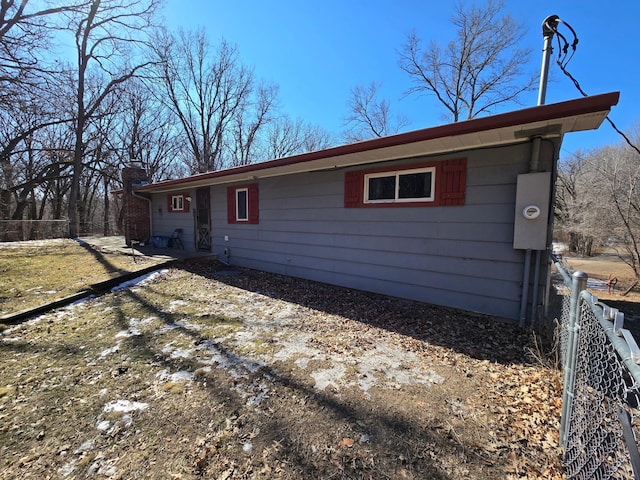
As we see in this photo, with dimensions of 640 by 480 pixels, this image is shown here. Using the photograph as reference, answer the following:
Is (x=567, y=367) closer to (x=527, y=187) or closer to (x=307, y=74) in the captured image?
(x=527, y=187)

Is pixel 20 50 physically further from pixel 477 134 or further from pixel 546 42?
pixel 546 42

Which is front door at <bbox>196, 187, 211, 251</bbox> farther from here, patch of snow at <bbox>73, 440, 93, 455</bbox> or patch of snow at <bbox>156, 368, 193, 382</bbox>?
patch of snow at <bbox>73, 440, 93, 455</bbox>

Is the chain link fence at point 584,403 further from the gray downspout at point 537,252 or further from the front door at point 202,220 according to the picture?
the front door at point 202,220

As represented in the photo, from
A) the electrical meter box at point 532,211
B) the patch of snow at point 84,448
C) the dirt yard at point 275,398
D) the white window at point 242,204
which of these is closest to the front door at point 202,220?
the white window at point 242,204

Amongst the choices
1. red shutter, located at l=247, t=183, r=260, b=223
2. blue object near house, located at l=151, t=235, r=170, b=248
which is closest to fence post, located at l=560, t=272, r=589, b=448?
red shutter, located at l=247, t=183, r=260, b=223

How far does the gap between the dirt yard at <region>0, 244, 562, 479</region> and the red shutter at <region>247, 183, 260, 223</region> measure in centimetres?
367

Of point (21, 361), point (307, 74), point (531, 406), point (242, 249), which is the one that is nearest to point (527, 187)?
point (531, 406)

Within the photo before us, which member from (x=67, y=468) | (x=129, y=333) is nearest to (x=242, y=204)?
(x=129, y=333)

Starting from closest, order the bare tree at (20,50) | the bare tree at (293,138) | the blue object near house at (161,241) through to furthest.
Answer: the bare tree at (20,50) → the blue object near house at (161,241) → the bare tree at (293,138)

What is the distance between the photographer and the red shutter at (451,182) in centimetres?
409

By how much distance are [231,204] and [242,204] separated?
472mm

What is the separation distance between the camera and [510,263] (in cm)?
381

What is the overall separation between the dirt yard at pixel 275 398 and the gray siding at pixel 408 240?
54 centimetres

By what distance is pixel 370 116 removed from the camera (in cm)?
2056
